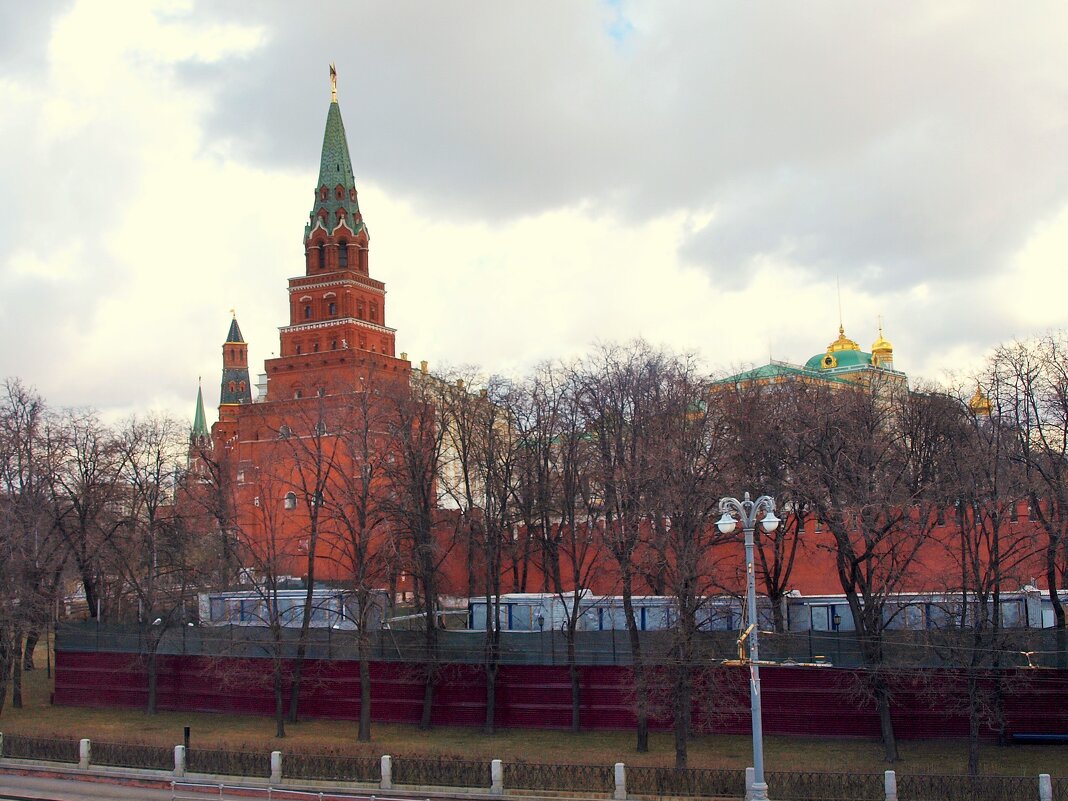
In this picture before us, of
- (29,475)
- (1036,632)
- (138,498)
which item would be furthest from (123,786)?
(1036,632)

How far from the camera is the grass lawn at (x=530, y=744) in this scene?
1346 inches

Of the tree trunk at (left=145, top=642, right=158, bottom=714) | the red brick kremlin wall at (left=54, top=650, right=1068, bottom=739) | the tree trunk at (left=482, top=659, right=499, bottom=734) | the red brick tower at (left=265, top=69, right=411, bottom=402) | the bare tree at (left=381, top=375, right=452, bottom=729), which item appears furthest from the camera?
the red brick tower at (left=265, top=69, right=411, bottom=402)

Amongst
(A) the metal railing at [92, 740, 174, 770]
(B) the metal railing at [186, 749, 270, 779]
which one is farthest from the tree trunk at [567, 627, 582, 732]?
(A) the metal railing at [92, 740, 174, 770]

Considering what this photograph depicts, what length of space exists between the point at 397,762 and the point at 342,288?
189 ft

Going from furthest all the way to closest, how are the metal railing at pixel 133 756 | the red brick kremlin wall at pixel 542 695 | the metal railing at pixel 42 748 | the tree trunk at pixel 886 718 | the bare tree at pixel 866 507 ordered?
the red brick kremlin wall at pixel 542 695
the metal railing at pixel 42 748
the tree trunk at pixel 886 718
the bare tree at pixel 866 507
the metal railing at pixel 133 756

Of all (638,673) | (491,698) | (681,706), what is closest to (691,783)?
(681,706)

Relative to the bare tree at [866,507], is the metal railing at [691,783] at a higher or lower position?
lower

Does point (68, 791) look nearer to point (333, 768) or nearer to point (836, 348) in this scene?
point (333, 768)

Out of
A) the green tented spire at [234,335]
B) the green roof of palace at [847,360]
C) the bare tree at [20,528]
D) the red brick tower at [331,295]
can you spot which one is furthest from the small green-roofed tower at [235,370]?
the bare tree at [20,528]

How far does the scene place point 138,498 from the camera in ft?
176

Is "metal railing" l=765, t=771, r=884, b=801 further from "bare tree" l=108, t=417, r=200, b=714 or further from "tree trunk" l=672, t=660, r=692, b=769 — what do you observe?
"bare tree" l=108, t=417, r=200, b=714

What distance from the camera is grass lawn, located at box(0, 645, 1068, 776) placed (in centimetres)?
3419

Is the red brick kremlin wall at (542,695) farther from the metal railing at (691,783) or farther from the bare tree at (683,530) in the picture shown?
the metal railing at (691,783)

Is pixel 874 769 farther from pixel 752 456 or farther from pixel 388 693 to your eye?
pixel 388 693
